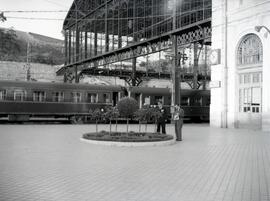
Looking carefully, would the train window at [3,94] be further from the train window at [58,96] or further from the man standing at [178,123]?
the man standing at [178,123]

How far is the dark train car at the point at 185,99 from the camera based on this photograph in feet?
115

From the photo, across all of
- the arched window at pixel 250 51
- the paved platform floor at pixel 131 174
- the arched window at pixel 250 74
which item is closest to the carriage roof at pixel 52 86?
the arched window at pixel 250 74

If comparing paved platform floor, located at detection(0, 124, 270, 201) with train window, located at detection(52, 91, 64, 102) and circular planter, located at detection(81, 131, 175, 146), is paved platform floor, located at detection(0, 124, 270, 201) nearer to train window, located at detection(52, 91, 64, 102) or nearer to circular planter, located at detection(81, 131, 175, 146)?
circular planter, located at detection(81, 131, 175, 146)

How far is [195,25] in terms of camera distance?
29359 mm

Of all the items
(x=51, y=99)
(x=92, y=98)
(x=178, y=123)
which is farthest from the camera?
(x=92, y=98)

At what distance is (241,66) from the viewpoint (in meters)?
27.4

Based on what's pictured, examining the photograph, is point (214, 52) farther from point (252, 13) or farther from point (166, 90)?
point (166, 90)

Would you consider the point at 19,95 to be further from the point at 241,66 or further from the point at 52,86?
the point at 241,66

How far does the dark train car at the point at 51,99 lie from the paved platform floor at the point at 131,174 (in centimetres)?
1614

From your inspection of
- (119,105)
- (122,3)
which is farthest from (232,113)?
(122,3)

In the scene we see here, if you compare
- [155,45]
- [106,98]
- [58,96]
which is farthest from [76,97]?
[155,45]

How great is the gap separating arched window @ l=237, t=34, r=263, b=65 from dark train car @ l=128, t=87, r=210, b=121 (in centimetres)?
998

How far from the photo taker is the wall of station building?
82.6ft

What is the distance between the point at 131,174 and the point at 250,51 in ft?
67.1
